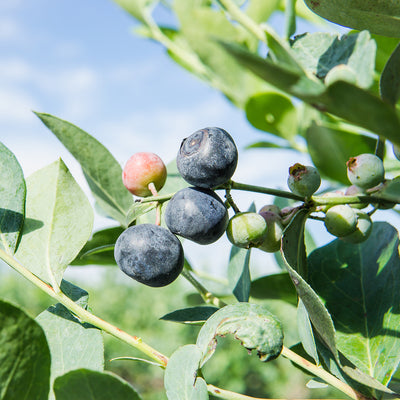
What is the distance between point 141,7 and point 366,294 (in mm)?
1526

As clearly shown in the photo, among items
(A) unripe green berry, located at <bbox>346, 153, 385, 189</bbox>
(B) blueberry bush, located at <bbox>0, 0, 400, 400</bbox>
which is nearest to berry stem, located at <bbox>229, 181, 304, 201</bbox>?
(B) blueberry bush, located at <bbox>0, 0, 400, 400</bbox>

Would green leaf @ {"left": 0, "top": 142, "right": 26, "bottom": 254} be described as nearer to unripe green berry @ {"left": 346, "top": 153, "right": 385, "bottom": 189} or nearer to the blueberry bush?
the blueberry bush

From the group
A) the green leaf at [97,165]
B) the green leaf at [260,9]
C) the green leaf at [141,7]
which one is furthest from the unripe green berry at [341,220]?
the green leaf at [141,7]

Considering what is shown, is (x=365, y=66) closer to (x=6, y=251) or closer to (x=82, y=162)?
(x=82, y=162)

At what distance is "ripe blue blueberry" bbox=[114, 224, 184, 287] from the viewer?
2.41 feet

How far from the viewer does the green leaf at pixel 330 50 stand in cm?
92

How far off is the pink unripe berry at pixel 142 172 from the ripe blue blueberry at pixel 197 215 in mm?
124

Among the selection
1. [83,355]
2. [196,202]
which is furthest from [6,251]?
[196,202]

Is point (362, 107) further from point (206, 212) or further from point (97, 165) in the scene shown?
point (97, 165)

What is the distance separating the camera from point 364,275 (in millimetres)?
932

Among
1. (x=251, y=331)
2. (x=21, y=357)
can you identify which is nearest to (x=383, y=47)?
(x=251, y=331)

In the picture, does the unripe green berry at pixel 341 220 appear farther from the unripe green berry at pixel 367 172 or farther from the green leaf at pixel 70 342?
the green leaf at pixel 70 342

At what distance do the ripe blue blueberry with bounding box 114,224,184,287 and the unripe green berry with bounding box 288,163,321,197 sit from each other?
21 centimetres

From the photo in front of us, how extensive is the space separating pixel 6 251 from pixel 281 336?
1.48 ft
